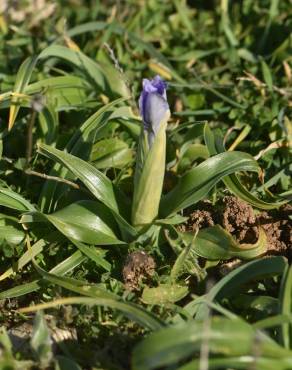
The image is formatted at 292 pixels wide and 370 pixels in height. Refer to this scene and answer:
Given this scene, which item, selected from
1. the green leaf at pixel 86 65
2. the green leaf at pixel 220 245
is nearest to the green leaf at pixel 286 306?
the green leaf at pixel 220 245

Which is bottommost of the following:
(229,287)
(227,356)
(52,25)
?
(229,287)

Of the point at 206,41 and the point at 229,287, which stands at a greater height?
the point at 206,41

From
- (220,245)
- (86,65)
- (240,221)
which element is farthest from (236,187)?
(86,65)

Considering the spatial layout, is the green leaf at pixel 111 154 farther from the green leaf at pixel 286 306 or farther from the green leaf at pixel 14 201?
the green leaf at pixel 286 306

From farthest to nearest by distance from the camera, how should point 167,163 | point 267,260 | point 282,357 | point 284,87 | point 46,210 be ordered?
point 284,87
point 167,163
point 46,210
point 267,260
point 282,357

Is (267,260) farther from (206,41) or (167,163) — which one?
(206,41)

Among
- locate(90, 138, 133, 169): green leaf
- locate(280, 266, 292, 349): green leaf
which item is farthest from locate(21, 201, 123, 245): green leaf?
locate(280, 266, 292, 349): green leaf

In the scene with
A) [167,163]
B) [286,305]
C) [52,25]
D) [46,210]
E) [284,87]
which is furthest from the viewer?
[52,25]

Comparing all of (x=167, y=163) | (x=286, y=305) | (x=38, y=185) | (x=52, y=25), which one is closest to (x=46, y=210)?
(x=38, y=185)
